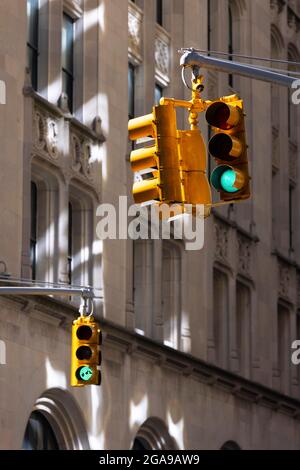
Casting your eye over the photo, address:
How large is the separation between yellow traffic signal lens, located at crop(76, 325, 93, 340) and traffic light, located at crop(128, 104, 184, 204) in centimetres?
861

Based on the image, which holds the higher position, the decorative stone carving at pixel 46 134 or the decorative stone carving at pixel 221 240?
the decorative stone carving at pixel 221 240

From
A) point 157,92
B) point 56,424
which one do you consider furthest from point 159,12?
point 56,424

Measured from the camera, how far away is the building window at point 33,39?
1416 inches

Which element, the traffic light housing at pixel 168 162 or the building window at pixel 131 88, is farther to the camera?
the building window at pixel 131 88

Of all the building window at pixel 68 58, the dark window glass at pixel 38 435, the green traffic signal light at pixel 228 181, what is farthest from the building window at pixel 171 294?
the green traffic signal light at pixel 228 181

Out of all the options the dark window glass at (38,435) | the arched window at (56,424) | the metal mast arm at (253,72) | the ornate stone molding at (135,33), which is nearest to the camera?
the metal mast arm at (253,72)

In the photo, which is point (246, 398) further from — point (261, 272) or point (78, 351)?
point (78, 351)

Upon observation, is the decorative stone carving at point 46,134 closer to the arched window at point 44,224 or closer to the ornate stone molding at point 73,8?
the arched window at point 44,224

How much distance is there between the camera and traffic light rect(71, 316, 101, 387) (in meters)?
22.8

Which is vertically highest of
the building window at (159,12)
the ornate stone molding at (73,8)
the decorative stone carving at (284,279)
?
the building window at (159,12)

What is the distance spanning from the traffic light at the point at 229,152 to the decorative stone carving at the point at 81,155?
2254 centimetres

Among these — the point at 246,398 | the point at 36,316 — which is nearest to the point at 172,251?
the point at 246,398

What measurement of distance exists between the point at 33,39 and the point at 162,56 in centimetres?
852

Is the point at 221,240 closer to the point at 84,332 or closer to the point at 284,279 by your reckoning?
the point at 284,279
